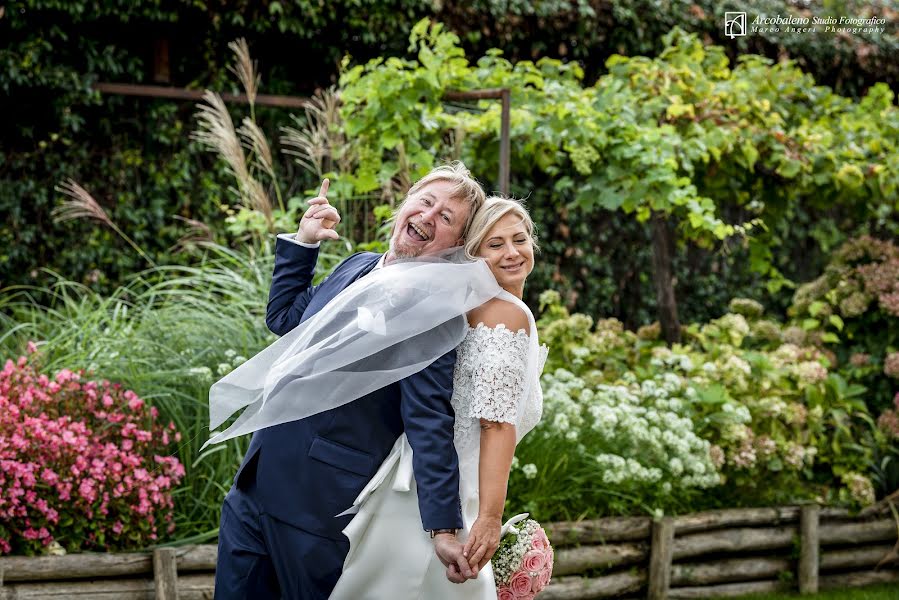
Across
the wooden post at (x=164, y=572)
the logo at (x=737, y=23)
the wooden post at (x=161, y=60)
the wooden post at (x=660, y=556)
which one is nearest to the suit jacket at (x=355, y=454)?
the wooden post at (x=164, y=572)

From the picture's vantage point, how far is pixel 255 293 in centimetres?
450

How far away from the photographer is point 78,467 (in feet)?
11.2

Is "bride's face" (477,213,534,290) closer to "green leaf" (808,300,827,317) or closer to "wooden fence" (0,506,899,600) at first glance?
"wooden fence" (0,506,899,600)

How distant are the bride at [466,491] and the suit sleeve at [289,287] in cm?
46

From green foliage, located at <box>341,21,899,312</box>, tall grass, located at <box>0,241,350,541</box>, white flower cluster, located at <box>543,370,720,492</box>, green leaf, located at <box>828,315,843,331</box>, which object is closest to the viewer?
tall grass, located at <box>0,241,350,541</box>

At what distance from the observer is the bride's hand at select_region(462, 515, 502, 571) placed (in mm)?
2242

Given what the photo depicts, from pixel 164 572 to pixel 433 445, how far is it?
1.70 metres

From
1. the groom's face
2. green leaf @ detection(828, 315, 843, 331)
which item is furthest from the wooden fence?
the groom's face

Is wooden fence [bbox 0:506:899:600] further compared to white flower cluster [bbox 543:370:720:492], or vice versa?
white flower cluster [bbox 543:370:720:492]

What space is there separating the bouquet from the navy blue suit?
11.7 inches

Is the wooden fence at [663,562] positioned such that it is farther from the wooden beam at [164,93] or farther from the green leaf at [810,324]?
the wooden beam at [164,93]

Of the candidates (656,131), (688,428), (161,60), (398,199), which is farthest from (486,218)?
(161,60)

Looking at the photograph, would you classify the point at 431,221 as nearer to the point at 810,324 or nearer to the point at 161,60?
the point at 810,324

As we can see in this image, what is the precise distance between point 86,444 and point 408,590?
1674 millimetres
